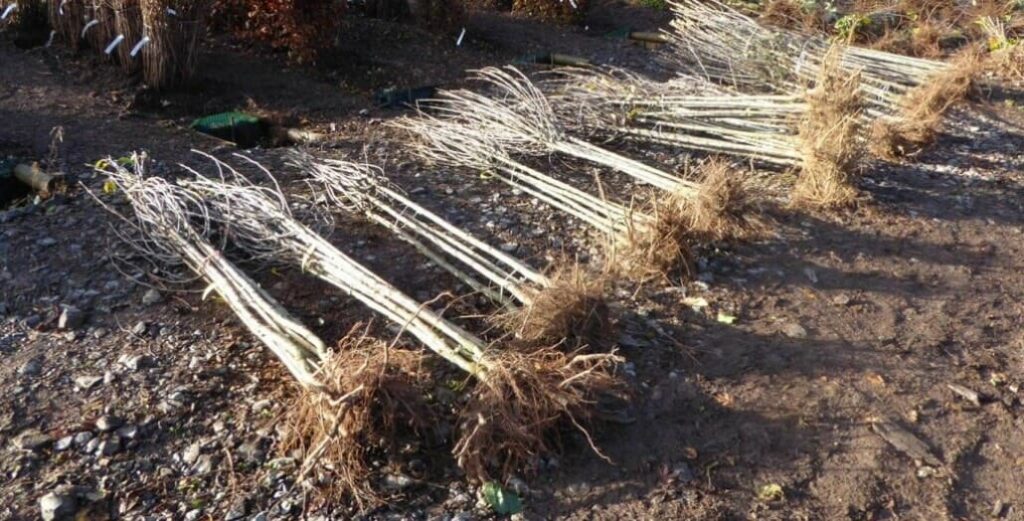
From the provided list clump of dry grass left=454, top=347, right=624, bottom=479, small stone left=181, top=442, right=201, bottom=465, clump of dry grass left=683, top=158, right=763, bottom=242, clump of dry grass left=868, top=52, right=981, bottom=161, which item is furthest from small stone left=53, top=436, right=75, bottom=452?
clump of dry grass left=868, top=52, right=981, bottom=161

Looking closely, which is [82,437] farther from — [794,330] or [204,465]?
[794,330]

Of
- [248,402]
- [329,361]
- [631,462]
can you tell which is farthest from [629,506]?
[248,402]

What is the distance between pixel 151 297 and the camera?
3418 mm

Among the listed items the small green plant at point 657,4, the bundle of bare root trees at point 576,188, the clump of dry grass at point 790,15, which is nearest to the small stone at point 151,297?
the bundle of bare root trees at point 576,188

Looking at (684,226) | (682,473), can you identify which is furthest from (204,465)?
(684,226)

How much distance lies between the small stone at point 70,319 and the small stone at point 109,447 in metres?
0.69

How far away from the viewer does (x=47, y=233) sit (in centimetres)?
382

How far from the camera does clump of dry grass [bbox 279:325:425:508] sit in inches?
99.7

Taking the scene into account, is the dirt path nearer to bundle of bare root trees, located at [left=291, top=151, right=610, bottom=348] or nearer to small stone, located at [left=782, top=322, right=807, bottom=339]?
small stone, located at [left=782, top=322, right=807, bottom=339]

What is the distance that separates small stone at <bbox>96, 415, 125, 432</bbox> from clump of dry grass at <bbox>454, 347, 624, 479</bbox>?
3.42 feet

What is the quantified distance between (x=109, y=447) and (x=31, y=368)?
53cm

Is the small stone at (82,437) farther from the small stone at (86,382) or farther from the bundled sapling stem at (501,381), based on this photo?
the bundled sapling stem at (501,381)

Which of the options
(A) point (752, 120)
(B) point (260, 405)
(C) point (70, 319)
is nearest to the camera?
(B) point (260, 405)

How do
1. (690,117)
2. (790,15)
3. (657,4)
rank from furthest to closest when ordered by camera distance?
(657,4) < (790,15) < (690,117)
